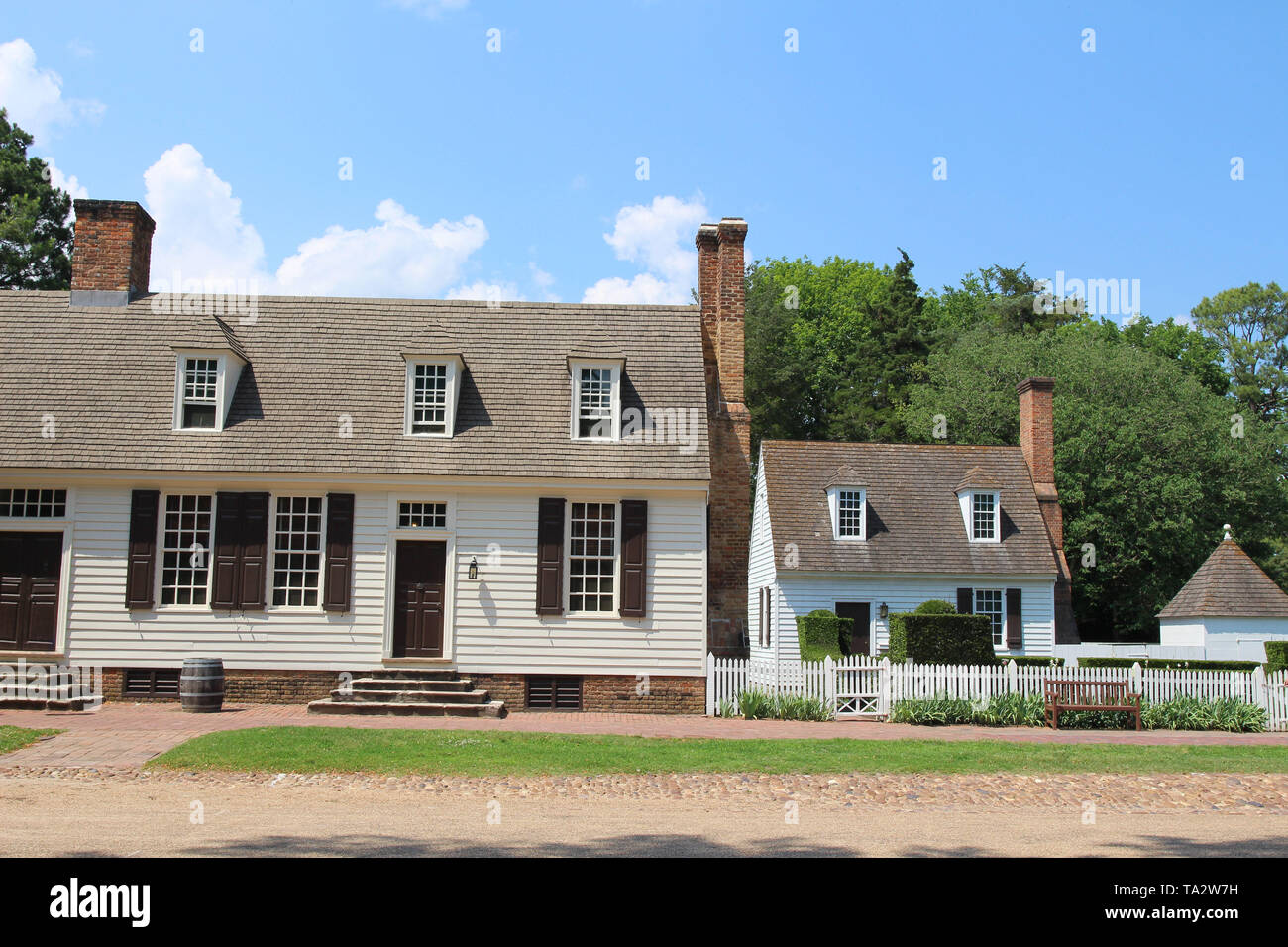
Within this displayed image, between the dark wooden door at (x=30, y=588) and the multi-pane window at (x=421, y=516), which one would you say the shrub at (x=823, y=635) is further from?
the dark wooden door at (x=30, y=588)

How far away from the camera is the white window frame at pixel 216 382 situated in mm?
19188

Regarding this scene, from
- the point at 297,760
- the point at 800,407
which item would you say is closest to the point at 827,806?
the point at 297,760

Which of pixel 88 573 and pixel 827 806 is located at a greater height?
pixel 88 573

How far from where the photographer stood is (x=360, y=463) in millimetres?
18859

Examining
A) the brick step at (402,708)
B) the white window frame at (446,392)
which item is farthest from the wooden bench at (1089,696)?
the white window frame at (446,392)

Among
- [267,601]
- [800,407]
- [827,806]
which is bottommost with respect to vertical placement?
[827,806]

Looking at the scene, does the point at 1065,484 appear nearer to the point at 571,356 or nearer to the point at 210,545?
the point at 571,356

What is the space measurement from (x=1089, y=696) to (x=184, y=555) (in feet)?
54.2

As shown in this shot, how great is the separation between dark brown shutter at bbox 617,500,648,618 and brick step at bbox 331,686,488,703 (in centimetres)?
306

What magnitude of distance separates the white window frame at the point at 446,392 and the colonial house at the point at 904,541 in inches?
491

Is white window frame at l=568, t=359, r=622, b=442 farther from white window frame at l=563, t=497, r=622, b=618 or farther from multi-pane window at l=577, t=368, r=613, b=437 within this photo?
white window frame at l=563, t=497, r=622, b=618

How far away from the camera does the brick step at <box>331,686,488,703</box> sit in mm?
17844

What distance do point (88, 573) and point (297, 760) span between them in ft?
29.1

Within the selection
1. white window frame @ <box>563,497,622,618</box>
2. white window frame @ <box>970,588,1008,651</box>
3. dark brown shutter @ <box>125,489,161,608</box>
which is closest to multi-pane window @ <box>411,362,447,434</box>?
white window frame @ <box>563,497,622,618</box>
